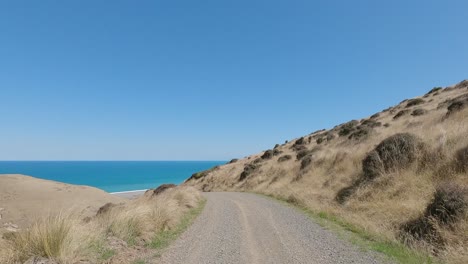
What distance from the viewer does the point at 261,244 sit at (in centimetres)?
912

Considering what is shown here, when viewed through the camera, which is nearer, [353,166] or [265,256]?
[265,256]

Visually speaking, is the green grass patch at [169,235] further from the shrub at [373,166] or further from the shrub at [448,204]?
the shrub at [373,166]

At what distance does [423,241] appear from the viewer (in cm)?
807

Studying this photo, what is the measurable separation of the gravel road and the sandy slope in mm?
21566

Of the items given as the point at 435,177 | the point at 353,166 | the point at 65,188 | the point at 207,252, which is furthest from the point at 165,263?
the point at 65,188

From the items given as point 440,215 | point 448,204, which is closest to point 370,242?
point 440,215

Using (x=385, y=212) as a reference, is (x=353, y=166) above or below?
above

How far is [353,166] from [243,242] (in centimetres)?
1223

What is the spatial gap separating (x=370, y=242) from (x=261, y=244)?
3.07 m

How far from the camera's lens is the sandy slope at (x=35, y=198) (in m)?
Answer: 30.9

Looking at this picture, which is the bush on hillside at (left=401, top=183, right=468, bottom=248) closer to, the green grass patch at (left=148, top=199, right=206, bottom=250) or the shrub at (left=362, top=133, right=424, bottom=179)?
the shrub at (left=362, top=133, right=424, bottom=179)

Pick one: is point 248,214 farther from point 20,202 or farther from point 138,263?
point 20,202

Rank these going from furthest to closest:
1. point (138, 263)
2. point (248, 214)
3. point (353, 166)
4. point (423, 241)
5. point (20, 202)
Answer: point (20, 202)
point (353, 166)
point (248, 214)
point (423, 241)
point (138, 263)

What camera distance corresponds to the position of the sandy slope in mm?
30859
